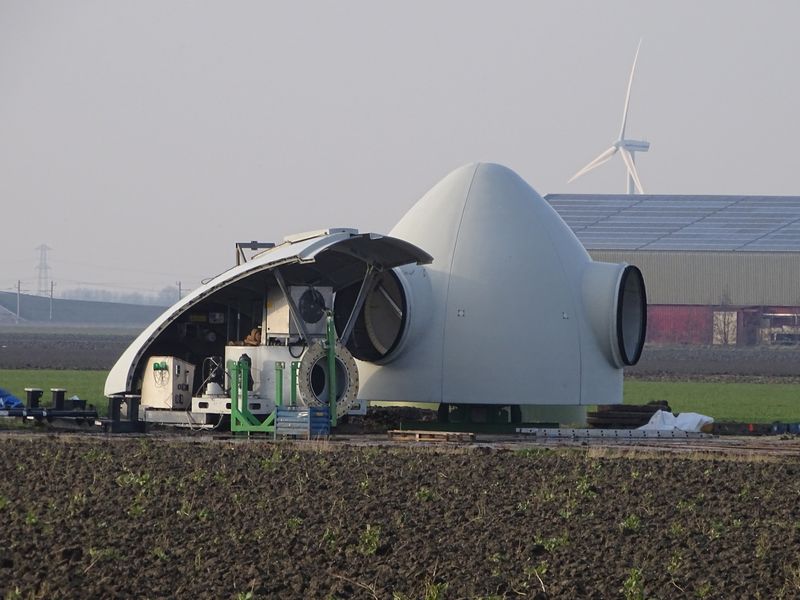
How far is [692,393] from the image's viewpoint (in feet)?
161

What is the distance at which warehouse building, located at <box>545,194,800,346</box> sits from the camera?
95.1 meters

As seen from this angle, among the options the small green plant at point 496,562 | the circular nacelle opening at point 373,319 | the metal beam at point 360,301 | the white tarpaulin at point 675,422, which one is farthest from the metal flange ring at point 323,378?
the small green plant at point 496,562

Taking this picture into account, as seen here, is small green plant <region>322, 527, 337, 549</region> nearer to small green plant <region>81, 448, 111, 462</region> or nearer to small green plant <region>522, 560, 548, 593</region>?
small green plant <region>522, 560, 548, 593</region>

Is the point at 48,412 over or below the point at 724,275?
below

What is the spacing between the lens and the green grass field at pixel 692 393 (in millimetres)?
38844

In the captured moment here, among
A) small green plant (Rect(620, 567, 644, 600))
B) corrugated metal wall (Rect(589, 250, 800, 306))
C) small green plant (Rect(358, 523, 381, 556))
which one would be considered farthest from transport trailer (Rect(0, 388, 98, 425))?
corrugated metal wall (Rect(589, 250, 800, 306))

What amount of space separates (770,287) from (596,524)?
268 ft

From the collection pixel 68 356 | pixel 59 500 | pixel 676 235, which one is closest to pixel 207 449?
pixel 59 500

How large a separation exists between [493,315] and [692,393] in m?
20.3

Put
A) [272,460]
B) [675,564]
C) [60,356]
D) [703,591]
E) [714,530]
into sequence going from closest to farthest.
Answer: [703,591]
[675,564]
[714,530]
[272,460]
[60,356]

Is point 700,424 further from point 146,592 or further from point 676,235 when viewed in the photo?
point 676,235

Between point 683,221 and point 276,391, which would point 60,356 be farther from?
point 276,391

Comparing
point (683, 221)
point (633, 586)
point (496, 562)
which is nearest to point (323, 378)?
point (496, 562)

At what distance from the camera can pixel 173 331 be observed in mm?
30688
